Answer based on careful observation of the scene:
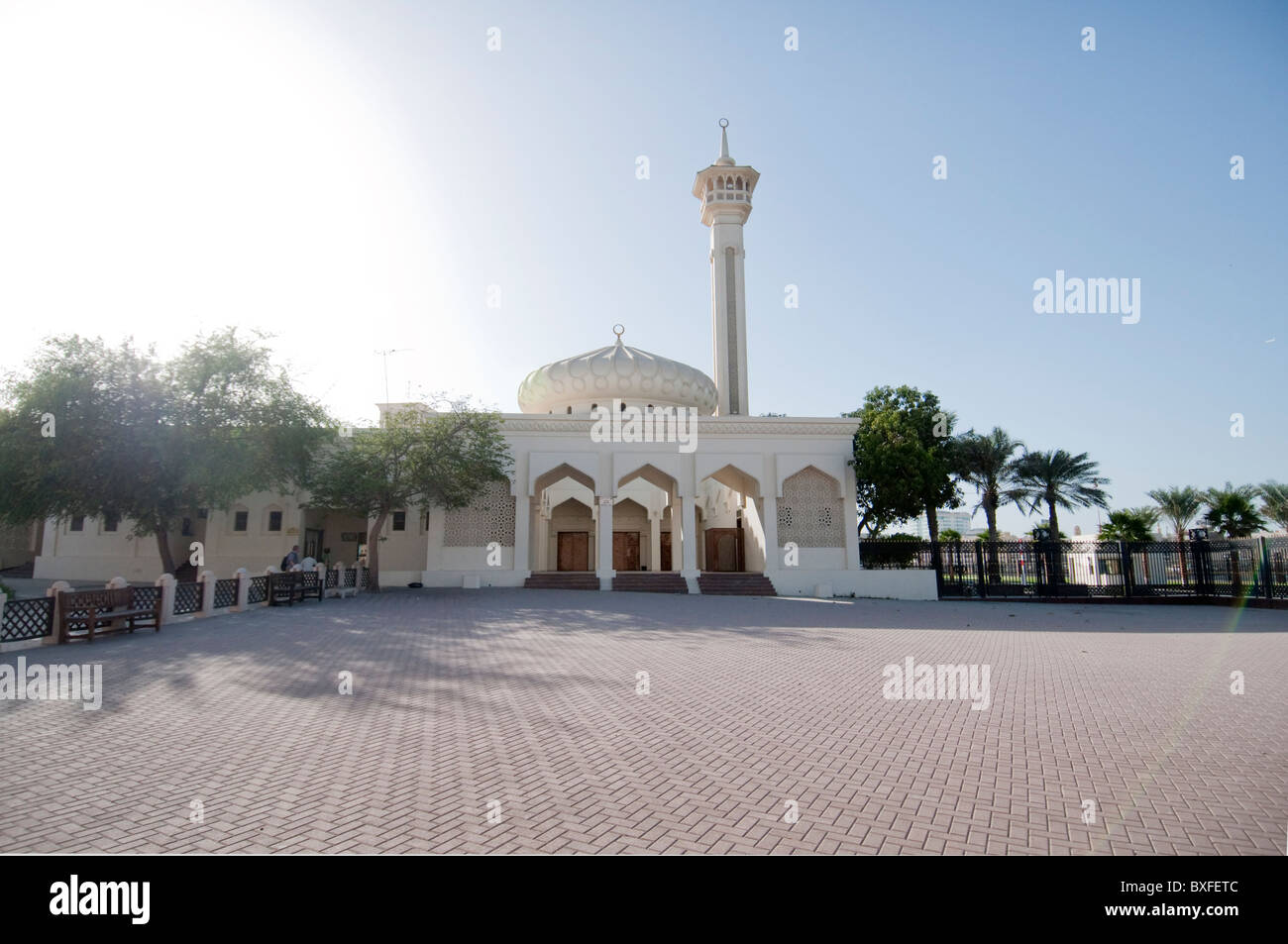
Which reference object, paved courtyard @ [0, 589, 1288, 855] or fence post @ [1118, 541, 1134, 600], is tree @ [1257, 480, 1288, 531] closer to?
fence post @ [1118, 541, 1134, 600]

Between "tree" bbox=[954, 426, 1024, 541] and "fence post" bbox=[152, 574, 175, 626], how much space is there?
2409 centimetres

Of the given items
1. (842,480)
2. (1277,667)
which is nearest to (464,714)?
(1277,667)

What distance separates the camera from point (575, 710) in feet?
18.8

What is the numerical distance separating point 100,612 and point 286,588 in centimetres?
532

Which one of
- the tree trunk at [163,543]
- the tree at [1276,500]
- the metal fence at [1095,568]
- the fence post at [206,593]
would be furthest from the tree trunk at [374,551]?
the tree at [1276,500]

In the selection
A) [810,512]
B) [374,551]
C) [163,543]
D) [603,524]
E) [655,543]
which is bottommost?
[655,543]

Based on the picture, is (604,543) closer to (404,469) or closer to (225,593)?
(404,469)

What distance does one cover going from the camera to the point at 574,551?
28.8m

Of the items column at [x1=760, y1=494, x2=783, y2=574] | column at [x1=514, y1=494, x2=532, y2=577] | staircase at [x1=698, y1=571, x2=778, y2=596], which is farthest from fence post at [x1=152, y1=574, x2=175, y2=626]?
column at [x1=760, y1=494, x2=783, y2=574]

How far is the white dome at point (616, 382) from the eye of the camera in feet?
90.2

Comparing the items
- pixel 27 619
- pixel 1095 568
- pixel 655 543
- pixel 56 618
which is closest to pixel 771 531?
pixel 655 543

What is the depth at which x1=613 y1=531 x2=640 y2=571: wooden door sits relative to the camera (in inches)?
1177

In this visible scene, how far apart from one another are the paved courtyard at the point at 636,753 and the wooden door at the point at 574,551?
19220 mm
